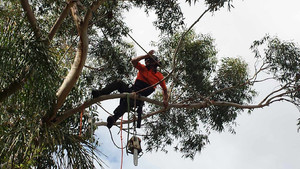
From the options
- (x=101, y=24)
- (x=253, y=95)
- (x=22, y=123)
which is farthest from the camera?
(x=253, y=95)

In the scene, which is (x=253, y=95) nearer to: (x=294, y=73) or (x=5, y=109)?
(x=294, y=73)

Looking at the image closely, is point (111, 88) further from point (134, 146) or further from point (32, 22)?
point (32, 22)

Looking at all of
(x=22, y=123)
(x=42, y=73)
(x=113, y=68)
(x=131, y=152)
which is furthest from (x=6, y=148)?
(x=113, y=68)

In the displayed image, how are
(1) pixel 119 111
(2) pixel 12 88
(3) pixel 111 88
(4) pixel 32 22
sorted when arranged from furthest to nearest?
(1) pixel 119 111, (3) pixel 111 88, (4) pixel 32 22, (2) pixel 12 88

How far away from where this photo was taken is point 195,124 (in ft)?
31.3

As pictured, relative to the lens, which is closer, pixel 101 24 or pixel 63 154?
pixel 63 154

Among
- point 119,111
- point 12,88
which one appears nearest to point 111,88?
point 119,111

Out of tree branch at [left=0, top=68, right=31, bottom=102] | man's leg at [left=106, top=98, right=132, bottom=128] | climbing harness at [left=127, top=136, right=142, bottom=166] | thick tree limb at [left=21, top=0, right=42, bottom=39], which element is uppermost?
thick tree limb at [left=21, top=0, right=42, bottom=39]

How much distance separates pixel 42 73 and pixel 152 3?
3.93 m

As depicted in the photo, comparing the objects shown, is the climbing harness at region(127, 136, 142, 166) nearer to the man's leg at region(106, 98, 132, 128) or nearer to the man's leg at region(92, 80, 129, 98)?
the man's leg at region(92, 80, 129, 98)

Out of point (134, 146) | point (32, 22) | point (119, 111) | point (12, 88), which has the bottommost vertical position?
Answer: point (134, 146)

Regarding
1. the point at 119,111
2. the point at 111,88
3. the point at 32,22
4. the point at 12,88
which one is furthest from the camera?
the point at 119,111

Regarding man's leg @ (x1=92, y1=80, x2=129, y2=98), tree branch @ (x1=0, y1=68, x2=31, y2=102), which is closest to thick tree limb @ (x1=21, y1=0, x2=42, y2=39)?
tree branch @ (x1=0, y1=68, x2=31, y2=102)

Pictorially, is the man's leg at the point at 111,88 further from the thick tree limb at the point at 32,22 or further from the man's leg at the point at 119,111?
the thick tree limb at the point at 32,22
